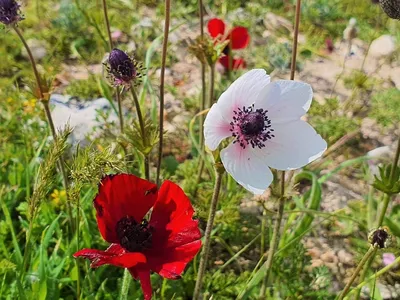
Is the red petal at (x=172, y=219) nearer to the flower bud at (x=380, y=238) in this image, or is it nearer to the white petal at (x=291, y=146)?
the white petal at (x=291, y=146)

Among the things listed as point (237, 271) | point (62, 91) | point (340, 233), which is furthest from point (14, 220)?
point (340, 233)

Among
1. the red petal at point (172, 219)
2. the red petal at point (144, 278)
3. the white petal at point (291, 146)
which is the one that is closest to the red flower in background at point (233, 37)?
the white petal at point (291, 146)

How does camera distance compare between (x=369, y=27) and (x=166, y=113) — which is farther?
(x=369, y=27)

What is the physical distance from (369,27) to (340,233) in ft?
6.46

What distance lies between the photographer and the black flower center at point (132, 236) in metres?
1.33

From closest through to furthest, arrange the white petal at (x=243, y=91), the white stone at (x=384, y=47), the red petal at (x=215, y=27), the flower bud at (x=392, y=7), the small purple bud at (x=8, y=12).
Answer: the white petal at (x=243, y=91), the flower bud at (x=392, y=7), the small purple bud at (x=8, y=12), the red petal at (x=215, y=27), the white stone at (x=384, y=47)

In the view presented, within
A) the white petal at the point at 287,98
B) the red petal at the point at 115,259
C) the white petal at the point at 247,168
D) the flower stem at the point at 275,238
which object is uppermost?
the white petal at the point at 287,98

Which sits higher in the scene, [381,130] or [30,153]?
[30,153]

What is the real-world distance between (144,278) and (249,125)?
395 millimetres

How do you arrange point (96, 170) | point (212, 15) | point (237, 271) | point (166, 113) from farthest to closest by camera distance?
point (212, 15) → point (166, 113) → point (237, 271) → point (96, 170)

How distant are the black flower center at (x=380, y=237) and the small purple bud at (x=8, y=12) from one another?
103 cm

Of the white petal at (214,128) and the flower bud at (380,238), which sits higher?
the white petal at (214,128)

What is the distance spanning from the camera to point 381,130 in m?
2.95

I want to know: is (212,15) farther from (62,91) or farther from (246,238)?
(246,238)
